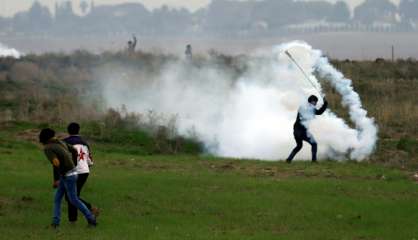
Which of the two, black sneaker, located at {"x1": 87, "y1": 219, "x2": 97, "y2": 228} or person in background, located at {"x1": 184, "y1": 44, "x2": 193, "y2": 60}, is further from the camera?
person in background, located at {"x1": 184, "y1": 44, "x2": 193, "y2": 60}

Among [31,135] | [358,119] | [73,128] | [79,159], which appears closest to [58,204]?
[79,159]

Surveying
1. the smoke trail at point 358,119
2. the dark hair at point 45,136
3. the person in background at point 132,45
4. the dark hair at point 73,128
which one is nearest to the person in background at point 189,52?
the person in background at point 132,45

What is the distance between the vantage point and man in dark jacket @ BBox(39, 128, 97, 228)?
1446cm

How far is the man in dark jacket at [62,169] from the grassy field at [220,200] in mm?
315

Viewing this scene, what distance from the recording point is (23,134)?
32406mm

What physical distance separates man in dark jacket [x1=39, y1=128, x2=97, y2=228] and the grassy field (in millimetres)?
315

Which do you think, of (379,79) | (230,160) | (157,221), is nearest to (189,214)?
(157,221)

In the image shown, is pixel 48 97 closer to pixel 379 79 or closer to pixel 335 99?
pixel 335 99

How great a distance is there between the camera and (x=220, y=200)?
18.4 metres

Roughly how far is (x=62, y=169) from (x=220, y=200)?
4781 mm

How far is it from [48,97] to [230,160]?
22085 mm

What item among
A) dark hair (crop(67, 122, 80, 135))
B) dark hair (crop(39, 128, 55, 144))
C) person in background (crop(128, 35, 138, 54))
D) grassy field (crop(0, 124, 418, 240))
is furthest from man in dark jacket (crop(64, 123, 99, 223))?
person in background (crop(128, 35, 138, 54))

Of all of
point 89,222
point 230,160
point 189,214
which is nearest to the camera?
point 89,222

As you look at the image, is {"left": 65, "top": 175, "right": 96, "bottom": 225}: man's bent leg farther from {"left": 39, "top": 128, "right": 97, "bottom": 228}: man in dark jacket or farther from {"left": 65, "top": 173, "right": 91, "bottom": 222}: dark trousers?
{"left": 65, "top": 173, "right": 91, "bottom": 222}: dark trousers
